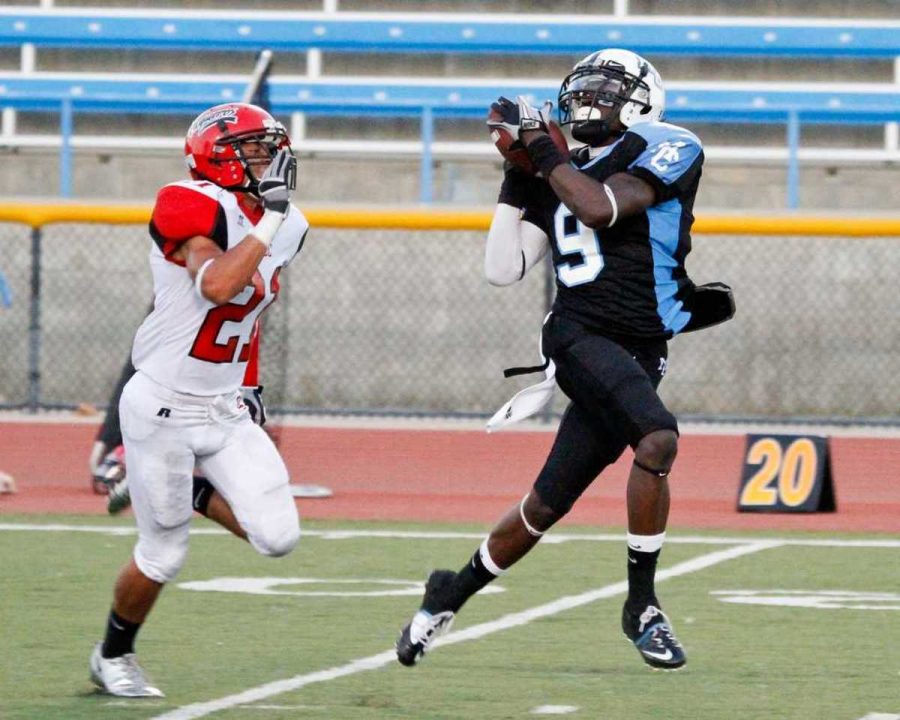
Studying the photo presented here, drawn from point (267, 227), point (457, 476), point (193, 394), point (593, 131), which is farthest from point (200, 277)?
point (457, 476)

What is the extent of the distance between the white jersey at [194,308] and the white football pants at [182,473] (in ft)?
0.18

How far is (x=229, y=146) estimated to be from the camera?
16.6 feet

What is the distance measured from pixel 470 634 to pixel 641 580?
40.9 inches

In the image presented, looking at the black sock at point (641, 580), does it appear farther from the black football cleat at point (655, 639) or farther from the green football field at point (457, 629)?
the green football field at point (457, 629)

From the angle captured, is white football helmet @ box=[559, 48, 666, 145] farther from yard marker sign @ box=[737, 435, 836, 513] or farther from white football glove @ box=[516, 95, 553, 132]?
yard marker sign @ box=[737, 435, 836, 513]

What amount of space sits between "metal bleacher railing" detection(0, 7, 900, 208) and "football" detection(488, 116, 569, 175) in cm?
994

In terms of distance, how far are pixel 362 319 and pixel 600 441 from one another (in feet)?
24.7

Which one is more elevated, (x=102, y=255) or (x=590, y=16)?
(x=590, y=16)

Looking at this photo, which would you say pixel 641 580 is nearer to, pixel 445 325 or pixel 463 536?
pixel 463 536

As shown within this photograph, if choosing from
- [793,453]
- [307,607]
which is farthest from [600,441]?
[793,453]

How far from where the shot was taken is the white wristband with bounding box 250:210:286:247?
15.8ft

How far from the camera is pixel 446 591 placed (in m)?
5.50

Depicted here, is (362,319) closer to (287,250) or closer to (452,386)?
(452,386)

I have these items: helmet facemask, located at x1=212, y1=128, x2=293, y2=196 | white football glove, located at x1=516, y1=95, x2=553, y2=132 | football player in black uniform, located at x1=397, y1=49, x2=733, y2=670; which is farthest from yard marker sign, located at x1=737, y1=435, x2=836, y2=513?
helmet facemask, located at x1=212, y1=128, x2=293, y2=196
